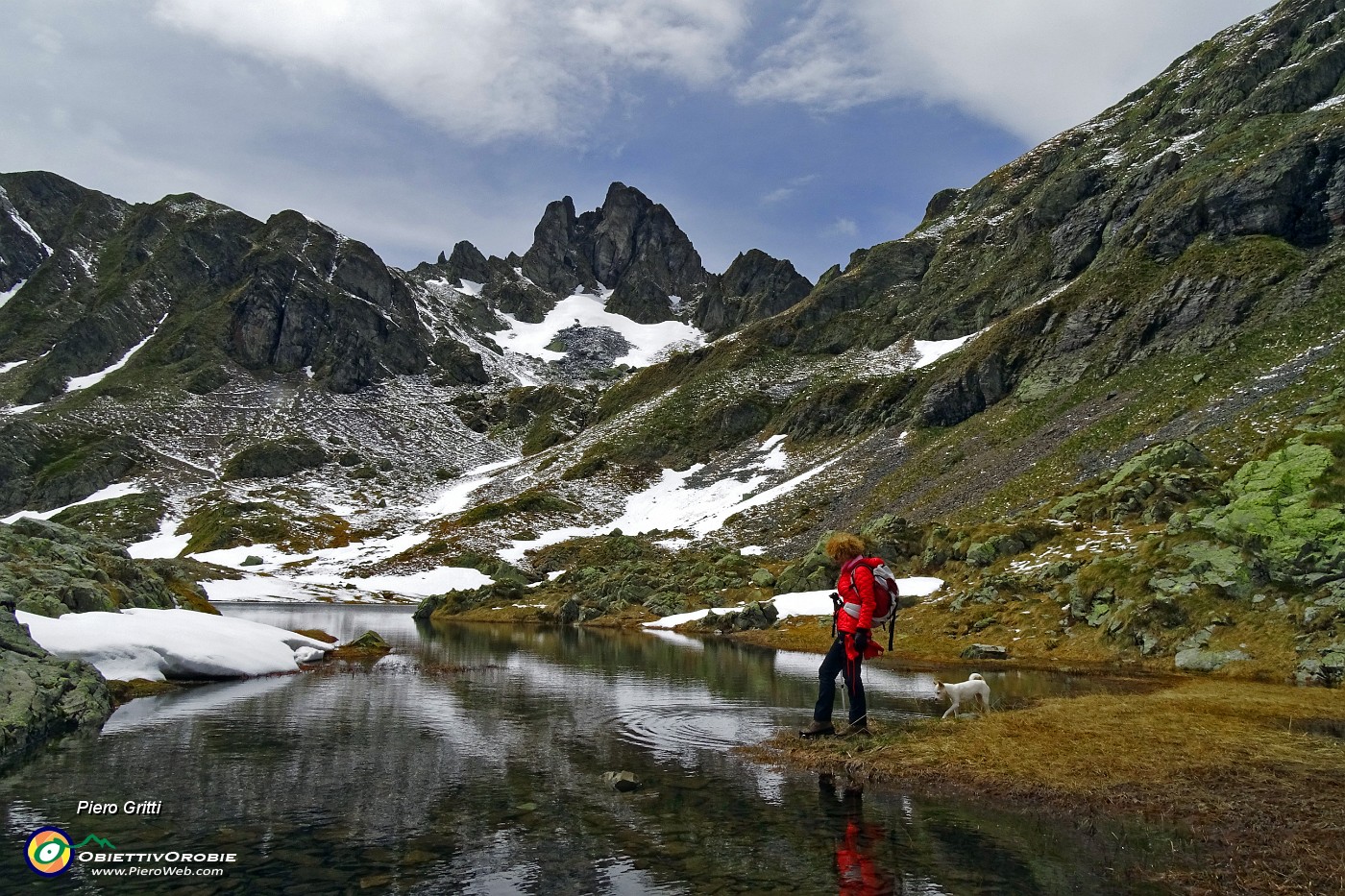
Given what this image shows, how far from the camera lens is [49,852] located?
27.3 ft

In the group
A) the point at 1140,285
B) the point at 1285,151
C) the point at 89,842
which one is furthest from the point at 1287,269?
the point at 89,842

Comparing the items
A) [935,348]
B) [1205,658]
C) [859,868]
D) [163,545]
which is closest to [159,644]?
[859,868]

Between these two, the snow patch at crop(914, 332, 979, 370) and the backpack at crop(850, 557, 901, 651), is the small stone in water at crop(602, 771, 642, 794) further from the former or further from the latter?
the snow patch at crop(914, 332, 979, 370)

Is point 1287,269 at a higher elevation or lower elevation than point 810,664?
higher

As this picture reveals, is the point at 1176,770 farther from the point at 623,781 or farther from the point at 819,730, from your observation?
the point at 623,781

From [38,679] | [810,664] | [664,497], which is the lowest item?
[810,664]

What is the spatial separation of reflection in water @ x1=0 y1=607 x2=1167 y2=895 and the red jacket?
10.1 feet

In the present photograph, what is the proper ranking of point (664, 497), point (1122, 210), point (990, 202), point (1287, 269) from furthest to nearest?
1. point (990, 202)
2. point (664, 497)
3. point (1122, 210)
4. point (1287, 269)

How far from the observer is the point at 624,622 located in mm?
63031

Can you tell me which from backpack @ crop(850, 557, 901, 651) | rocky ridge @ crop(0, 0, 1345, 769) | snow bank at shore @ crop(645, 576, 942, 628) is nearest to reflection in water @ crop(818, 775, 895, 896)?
backpack @ crop(850, 557, 901, 651)

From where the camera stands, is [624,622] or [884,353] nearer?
[624,622]

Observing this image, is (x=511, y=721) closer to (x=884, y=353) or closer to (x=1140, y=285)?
(x=1140, y=285)

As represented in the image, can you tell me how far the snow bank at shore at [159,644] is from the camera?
20.0m

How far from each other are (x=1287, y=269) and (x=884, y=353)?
251 feet
